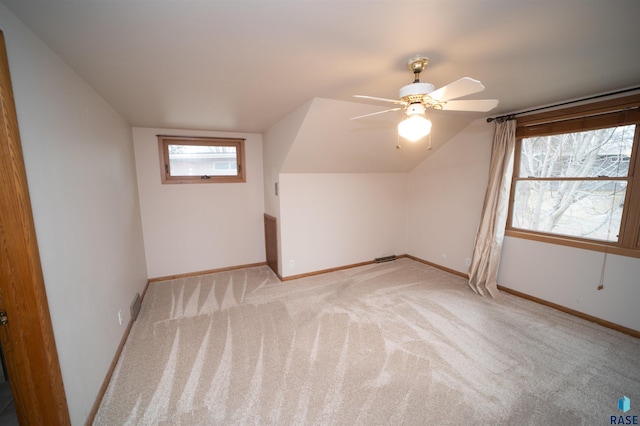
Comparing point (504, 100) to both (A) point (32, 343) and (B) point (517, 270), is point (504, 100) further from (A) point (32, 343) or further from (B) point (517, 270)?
(A) point (32, 343)

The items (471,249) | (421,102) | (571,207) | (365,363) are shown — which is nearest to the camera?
(421,102)

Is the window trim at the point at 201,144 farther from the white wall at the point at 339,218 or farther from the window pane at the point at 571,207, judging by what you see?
the window pane at the point at 571,207

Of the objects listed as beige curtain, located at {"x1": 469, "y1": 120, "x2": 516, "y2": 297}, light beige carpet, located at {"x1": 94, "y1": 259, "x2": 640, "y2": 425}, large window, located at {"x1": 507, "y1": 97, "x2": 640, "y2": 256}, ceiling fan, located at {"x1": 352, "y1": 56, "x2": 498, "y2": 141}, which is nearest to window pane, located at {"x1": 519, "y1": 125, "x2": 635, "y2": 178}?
large window, located at {"x1": 507, "y1": 97, "x2": 640, "y2": 256}

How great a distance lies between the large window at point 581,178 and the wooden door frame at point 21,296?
4.46 meters

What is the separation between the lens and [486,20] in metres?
1.32

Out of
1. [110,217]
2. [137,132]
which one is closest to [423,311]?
[110,217]

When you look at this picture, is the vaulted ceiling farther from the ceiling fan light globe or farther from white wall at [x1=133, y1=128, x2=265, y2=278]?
white wall at [x1=133, y1=128, x2=265, y2=278]

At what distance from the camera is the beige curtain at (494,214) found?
10.4 feet

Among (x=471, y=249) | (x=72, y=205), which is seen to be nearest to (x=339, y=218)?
(x=471, y=249)

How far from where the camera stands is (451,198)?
13.3 ft

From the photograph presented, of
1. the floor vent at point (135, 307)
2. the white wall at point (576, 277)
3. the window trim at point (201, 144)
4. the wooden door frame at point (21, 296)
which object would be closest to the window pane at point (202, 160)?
the window trim at point (201, 144)

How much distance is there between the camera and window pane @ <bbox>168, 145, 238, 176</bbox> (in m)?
3.83

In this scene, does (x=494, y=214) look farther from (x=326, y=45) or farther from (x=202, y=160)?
(x=202, y=160)

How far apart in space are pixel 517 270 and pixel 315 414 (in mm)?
3152
